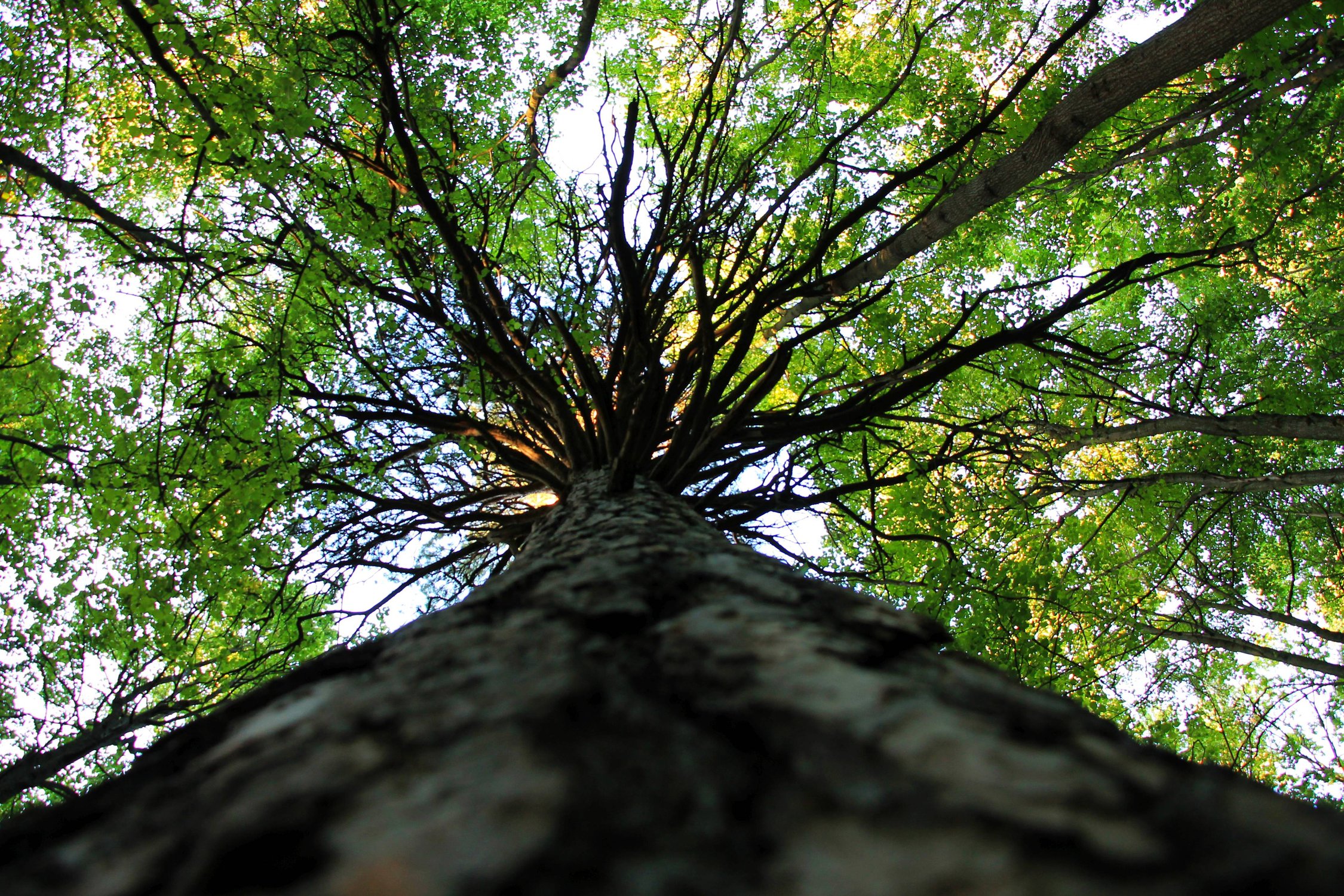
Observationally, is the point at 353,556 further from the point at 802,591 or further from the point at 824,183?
the point at 824,183

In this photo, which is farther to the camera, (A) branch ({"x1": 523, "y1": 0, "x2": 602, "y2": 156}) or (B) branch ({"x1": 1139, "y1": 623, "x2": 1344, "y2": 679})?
(B) branch ({"x1": 1139, "y1": 623, "x2": 1344, "y2": 679})

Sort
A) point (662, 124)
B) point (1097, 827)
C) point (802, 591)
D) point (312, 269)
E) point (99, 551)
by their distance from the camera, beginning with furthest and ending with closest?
point (662, 124) → point (99, 551) → point (312, 269) → point (802, 591) → point (1097, 827)

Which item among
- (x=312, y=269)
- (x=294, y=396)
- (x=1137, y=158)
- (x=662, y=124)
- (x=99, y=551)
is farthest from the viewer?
Answer: (x=662, y=124)

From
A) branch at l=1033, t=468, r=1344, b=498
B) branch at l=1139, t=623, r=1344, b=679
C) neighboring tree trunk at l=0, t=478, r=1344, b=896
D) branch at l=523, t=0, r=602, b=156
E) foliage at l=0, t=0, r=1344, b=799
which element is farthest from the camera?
branch at l=1139, t=623, r=1344, b=679

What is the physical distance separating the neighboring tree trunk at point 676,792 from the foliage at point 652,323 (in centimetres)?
219

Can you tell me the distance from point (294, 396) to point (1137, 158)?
7.45m

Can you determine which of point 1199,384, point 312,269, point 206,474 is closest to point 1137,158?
point 1199,384

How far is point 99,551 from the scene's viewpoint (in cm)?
412

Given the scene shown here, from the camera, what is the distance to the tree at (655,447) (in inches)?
22.4

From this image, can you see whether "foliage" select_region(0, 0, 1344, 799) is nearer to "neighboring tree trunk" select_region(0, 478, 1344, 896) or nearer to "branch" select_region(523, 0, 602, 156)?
"branch" select_region(523, 0, 602, 156)

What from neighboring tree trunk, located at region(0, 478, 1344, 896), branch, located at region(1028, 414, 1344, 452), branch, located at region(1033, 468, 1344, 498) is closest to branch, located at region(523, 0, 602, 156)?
neighboring tree trunk, located at region(0, 478, 1344, 896)

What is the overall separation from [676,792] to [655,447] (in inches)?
147

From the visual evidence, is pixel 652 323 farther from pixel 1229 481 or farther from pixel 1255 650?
pixel 1255 650

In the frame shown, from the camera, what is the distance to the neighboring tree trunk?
476mm
